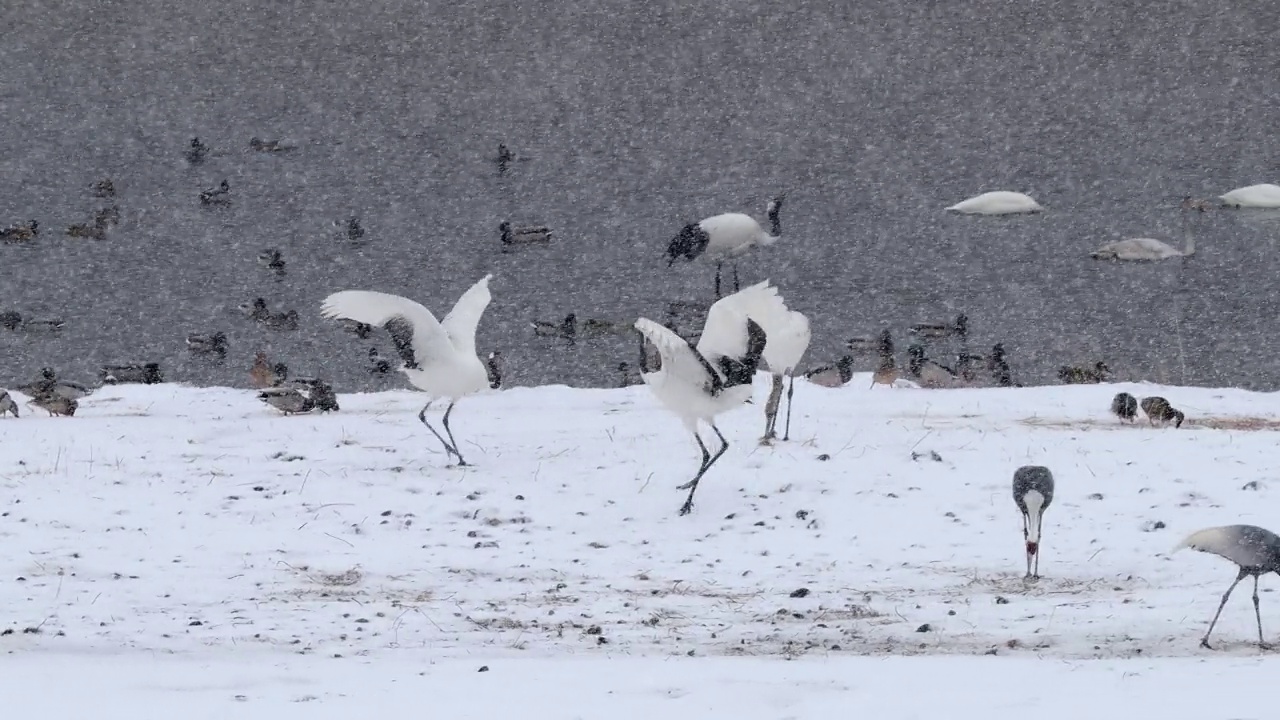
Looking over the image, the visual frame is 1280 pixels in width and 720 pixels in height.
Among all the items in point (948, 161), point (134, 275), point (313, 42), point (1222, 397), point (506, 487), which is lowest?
point (506, 487)

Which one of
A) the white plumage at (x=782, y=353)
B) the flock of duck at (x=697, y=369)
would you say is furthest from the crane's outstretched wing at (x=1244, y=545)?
the white plumage at (x=782, y=353)

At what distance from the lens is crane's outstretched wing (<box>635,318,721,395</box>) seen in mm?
10062

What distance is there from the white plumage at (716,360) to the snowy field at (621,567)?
0.73 meters

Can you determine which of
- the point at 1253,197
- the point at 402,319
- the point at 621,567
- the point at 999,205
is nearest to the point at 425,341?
the point at 402,319

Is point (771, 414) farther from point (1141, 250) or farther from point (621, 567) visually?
point (1141, 250)

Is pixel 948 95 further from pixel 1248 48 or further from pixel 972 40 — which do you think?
pixel 1248 48

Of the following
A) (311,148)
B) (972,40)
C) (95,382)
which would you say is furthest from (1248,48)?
(95,382)

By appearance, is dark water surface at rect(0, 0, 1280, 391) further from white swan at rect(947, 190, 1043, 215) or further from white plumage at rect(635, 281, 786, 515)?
white plumage at rect(635, 281, 786, 515)

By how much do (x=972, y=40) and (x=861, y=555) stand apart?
39.0m

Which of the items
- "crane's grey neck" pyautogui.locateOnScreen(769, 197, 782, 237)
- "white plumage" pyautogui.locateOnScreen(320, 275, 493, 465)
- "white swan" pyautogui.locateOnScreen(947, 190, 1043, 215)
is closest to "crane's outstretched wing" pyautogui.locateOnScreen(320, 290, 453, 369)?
"white plumage" pyautogui.locateOnScreen(320, 275, 493, 465)

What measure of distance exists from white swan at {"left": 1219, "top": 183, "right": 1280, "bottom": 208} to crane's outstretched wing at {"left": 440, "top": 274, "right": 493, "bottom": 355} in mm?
24109

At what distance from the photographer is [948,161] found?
1479 inches

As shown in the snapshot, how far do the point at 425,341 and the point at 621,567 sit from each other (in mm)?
3244

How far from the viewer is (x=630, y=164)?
123 feet
